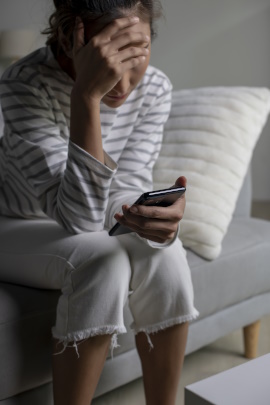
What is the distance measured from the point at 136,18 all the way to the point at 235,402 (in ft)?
2.37

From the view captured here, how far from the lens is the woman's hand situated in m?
1.04

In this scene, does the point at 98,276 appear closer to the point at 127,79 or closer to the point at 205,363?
the point at 127,79

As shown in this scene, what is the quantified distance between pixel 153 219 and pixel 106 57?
306 millimetres

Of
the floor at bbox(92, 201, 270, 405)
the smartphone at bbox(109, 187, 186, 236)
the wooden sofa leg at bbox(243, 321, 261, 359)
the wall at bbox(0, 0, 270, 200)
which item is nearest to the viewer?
the smartphone at bbox(109, 187, 186, 236)

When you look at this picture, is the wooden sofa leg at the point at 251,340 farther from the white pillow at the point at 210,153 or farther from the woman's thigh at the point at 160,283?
the woman's thigh at the point at 160,283

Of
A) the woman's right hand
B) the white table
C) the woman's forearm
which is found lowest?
the white table

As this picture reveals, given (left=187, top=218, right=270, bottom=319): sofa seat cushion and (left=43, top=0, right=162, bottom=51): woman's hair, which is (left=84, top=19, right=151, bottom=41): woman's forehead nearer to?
(left=43, top=0, right=162, bottom=51): woman's hair

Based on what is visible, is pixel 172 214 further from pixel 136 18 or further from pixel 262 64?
pixel 262 64

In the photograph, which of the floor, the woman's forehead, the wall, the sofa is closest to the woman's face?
the woman's forehead

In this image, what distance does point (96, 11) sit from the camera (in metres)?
1.13

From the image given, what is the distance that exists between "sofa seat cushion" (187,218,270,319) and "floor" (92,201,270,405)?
19 centimetres

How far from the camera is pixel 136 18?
1.13 m

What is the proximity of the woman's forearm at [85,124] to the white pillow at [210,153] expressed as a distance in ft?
1.59

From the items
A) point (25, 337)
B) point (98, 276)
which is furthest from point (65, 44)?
point (25, 337)
